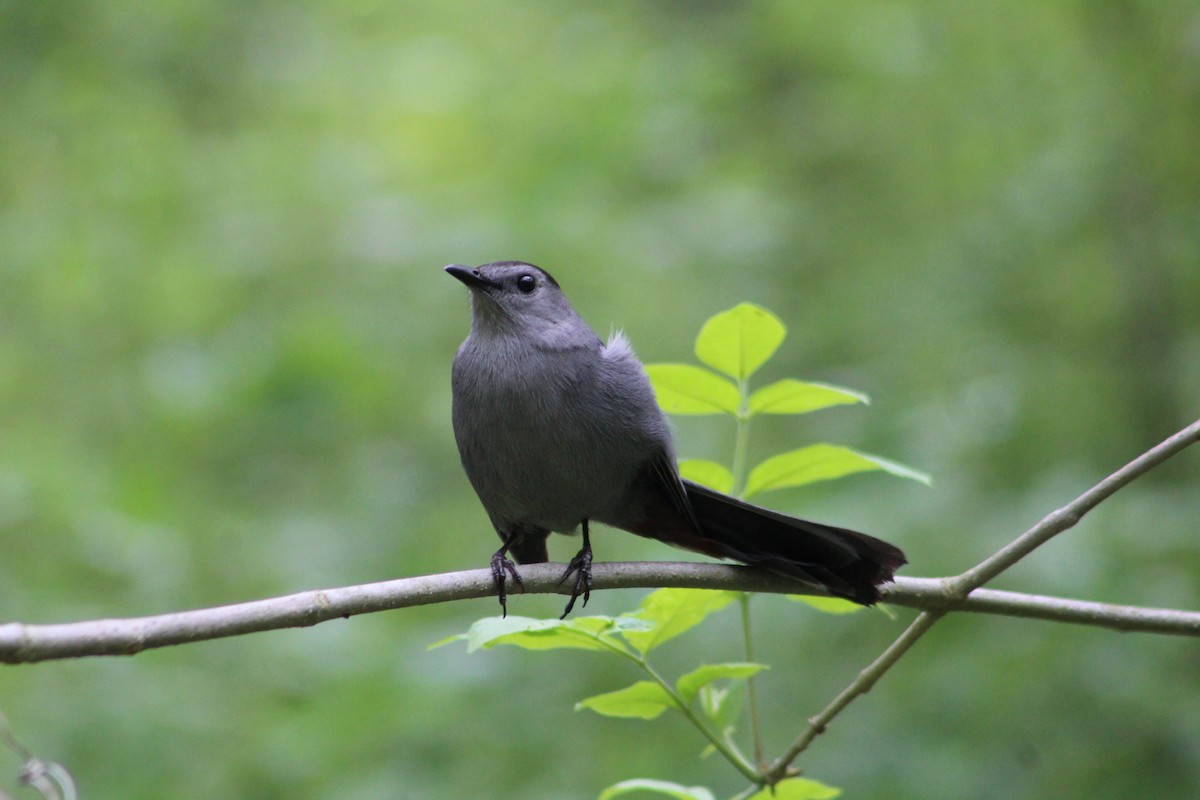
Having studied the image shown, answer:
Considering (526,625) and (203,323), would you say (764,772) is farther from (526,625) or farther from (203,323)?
(203,323)

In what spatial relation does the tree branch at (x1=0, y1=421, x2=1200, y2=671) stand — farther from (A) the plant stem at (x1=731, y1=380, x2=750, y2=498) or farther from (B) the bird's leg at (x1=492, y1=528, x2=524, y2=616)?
(A) the plant stem at (x1=731, y1=380, x2=750, y2=498)

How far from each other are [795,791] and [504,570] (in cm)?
89

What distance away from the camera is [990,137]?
5.81m

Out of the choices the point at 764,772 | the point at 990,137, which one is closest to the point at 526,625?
the point at 764,772

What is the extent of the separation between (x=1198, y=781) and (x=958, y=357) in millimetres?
2400

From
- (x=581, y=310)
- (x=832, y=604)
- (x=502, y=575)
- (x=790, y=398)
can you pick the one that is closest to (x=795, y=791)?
(x=832, y=604)

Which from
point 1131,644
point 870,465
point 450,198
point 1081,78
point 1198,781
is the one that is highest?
point 1081,78

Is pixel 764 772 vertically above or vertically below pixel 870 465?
below

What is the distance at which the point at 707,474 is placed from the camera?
261 centimetres

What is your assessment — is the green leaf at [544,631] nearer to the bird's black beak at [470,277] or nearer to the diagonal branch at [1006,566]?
the diagonal branch at [1006,566]

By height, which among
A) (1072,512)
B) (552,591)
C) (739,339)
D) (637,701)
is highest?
(739,339)

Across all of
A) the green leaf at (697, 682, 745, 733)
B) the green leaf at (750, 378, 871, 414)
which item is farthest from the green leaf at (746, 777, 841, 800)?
the green leaf at (750, 378, 871, 414)

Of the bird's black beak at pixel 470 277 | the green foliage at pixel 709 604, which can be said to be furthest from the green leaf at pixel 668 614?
the bird's black beak at pixel 470 277

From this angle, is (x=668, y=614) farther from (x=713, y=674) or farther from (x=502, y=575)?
(x=502, y=575)
